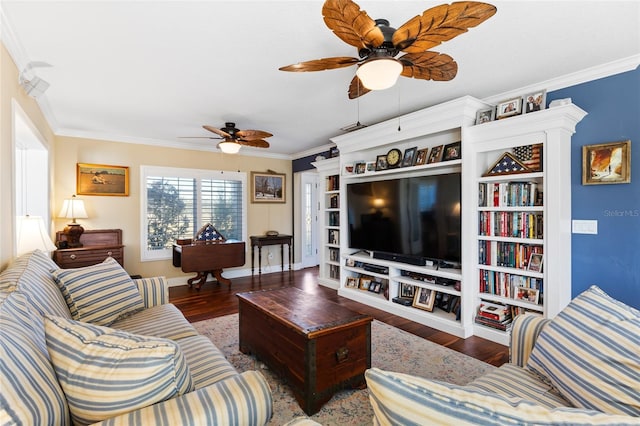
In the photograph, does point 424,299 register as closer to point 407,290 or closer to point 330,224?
point 407,290

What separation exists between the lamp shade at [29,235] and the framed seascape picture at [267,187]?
140 inches

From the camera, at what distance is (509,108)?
272 cm

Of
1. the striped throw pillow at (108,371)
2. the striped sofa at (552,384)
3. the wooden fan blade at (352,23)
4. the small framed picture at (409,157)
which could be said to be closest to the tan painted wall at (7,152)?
the striped throw pillow at (108,371)

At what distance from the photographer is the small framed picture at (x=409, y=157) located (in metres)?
3.48

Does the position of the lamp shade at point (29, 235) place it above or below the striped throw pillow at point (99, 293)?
above

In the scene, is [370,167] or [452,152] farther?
[370,167]

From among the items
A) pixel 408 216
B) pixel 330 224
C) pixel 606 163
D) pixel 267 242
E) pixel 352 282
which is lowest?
pixel 352 282

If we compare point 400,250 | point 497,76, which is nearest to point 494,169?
point 497,76

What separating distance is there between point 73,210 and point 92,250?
572 millimetres

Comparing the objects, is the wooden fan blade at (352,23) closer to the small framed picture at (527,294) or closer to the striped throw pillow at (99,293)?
the striped throw pillow at (99,293)

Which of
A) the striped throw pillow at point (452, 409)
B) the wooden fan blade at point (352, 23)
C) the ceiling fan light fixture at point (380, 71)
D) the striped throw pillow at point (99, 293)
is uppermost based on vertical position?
the wooden fan blade at point (352, 23)

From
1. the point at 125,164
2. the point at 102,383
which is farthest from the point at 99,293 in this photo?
the point at 125,164

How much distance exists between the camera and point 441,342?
2770 mm

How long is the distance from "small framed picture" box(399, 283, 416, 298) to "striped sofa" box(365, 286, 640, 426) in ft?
6.26
